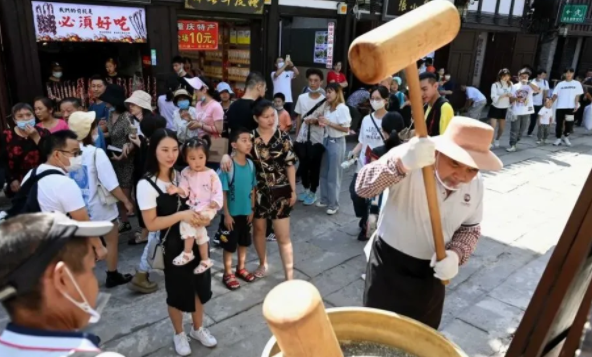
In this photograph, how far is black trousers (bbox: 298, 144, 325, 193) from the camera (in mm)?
6275

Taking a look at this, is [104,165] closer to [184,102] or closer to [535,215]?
[184,102]

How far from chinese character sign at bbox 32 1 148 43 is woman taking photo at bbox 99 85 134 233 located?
2.05 meters

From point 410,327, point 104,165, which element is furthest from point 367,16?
point 410,327

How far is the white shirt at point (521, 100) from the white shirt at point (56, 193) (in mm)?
9928

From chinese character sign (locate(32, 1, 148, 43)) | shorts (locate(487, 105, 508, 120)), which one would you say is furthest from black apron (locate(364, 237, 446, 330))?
shorts (locate(487, 105, 508, 120))

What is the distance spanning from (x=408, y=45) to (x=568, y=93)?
37.6 ft

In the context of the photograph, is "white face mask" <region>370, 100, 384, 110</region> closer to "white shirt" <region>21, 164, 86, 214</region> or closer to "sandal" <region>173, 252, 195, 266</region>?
"sandal" <region>173, 252, 195, 266</region>

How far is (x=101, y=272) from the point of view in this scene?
15.1 ft

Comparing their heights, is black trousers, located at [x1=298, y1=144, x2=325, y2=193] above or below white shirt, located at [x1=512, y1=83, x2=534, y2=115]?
below

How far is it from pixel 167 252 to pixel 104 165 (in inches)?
52.4

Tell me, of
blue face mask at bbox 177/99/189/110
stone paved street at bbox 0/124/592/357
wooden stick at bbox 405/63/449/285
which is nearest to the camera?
wooden stick at bbox 405/63/449/285

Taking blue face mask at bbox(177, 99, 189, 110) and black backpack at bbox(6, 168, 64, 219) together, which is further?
blue face mask at bbox(177, 99, 189, 110)

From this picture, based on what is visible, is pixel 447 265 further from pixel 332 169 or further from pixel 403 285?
pixel 332 169

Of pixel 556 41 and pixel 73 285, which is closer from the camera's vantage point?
pixel 73 285
